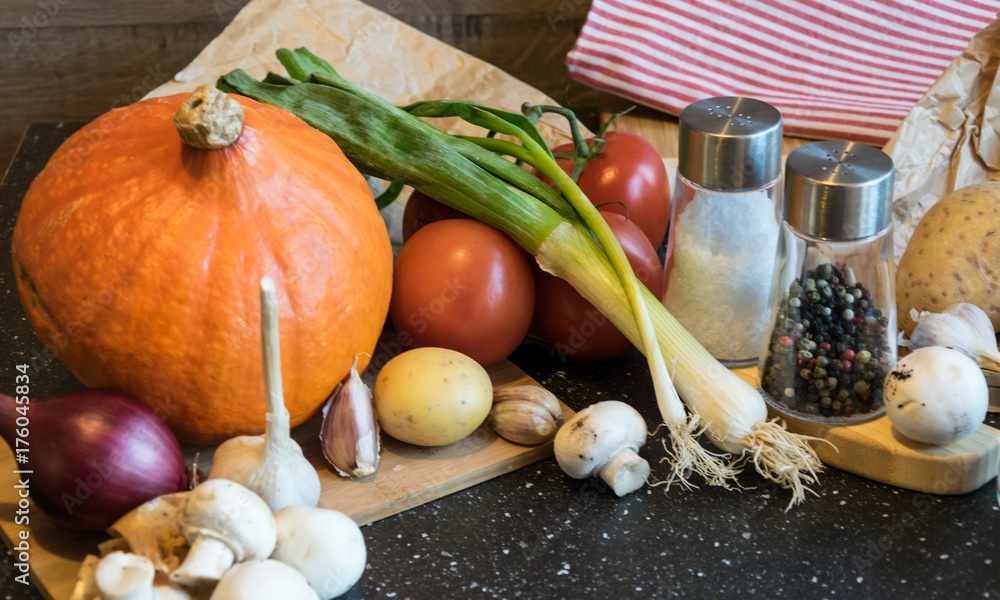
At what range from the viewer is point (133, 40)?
57.5 inches

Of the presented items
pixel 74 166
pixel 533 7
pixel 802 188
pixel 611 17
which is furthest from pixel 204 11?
pixel 802 188

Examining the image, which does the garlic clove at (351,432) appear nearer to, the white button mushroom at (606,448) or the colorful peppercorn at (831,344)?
the white button mushroom at (606,448)

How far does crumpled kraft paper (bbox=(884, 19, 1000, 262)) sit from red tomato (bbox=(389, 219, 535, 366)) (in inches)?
19.7

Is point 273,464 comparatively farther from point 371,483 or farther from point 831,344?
point 831,344

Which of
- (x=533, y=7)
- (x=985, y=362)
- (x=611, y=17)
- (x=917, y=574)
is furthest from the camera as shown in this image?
(x=533, y=7)

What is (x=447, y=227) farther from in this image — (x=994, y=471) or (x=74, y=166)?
(x=994, y=471)

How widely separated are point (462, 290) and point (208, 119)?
10.5 inches

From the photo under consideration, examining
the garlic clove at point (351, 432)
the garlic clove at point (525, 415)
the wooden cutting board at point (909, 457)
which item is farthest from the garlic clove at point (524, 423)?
the wooden cutting board at point (909, 457)

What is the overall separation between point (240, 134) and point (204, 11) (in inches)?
37.0

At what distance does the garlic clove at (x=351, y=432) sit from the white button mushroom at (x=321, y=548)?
11cm

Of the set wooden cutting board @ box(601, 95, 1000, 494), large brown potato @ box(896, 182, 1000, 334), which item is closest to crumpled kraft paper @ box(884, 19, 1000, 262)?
large brown potato @ box(896, 182, 1000, 334)

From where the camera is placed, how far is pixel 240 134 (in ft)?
2.10

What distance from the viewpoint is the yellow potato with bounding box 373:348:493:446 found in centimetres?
69

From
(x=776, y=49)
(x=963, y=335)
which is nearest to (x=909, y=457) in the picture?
(x=963, y=335)
